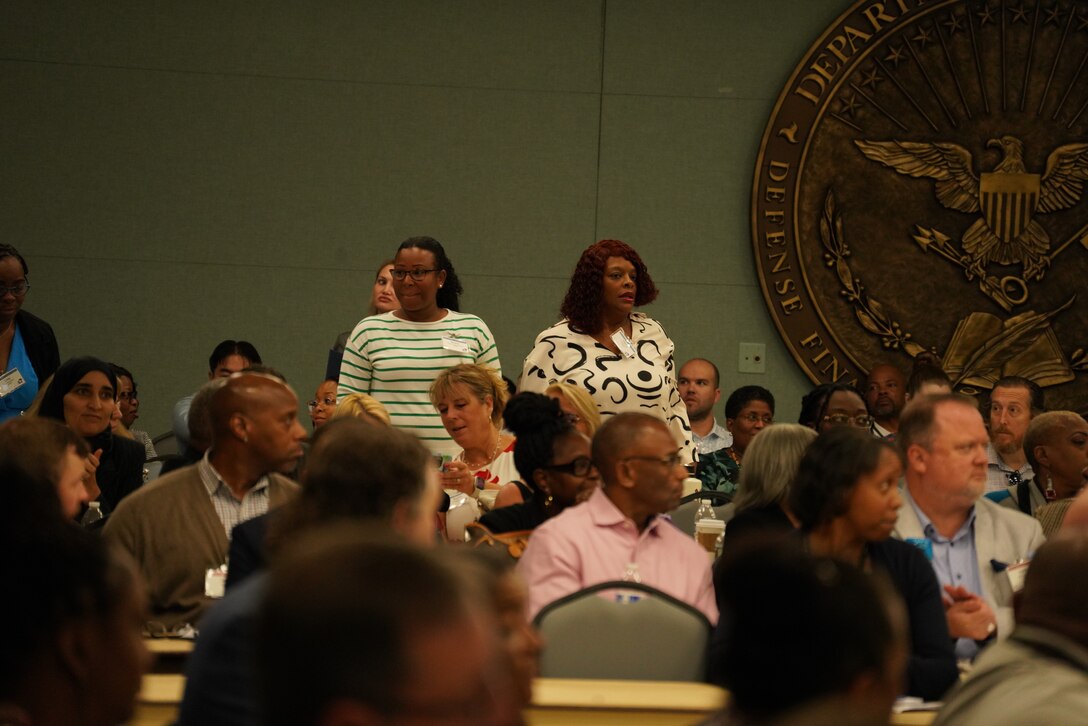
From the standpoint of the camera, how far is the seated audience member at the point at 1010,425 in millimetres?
6477

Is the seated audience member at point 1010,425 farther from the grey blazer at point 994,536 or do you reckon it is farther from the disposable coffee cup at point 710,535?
the grey blazer at point 994,536

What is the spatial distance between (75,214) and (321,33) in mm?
1766

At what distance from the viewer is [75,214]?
7816mm

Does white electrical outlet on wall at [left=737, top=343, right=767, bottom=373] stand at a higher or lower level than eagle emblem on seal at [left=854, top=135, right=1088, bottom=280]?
lower

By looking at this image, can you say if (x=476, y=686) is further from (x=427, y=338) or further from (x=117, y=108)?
(x=117, y=108)

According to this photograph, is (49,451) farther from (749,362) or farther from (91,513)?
(749,362)

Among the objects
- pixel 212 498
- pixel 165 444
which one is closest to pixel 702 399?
pixel 165 444

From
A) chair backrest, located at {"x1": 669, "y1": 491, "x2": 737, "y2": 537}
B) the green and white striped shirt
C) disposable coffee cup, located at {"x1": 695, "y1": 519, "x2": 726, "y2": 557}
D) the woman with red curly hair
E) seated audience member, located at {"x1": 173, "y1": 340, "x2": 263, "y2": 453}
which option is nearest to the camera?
disposable coffee cup, located at {"x1": 695, "y1": 519, "x2": 726, "y2": 557}

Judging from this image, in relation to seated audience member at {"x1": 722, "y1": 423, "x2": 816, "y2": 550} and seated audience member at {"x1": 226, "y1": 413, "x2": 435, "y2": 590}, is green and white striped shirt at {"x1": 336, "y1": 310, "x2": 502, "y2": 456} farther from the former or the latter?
seated audience member at {"x1": 226, "y1": 413, "x2": 435, "y2": 590}

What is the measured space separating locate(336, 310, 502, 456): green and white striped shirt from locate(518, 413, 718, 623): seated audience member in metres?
1.80

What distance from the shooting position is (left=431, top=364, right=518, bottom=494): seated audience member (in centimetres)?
506

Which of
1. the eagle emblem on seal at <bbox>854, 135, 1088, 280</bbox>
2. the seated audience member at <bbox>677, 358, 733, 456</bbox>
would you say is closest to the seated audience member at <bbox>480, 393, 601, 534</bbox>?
the seated audience member at <bbox>677, 358, 733, 456</bbox>

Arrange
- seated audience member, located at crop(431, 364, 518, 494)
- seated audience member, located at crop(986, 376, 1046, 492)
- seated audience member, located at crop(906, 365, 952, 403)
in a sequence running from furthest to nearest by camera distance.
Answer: seated audience member, located at crop(906, 365, 952, 403) → seated audience member, located at crop(986, 376, 1046, 492) → seated audience member, located at crop(431, 364, 518, 494)

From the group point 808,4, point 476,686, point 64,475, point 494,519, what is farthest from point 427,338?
point 476,686
